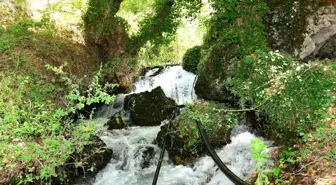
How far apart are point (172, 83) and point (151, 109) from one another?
328 centimetres

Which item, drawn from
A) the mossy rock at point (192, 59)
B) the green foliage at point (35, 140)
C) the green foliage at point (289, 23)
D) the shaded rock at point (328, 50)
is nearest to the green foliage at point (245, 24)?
the green foliage at point (289, 23)

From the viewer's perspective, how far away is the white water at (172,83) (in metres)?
10.6

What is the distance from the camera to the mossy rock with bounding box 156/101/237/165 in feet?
20.0

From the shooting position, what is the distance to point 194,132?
20.1 feet

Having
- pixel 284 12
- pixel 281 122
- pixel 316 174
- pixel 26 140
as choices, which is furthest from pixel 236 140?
pixel 26 140

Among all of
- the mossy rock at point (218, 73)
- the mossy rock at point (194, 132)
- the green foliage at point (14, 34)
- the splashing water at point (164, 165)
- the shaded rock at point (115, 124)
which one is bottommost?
the splashing water at point (164, 165)

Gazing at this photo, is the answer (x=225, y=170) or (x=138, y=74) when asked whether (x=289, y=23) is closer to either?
(x=225, y=170)

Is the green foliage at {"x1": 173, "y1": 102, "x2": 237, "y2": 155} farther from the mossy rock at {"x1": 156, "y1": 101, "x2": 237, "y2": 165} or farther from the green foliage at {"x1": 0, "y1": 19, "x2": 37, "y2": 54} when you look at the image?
the green foliage at {"x1": 0, "y1": 19, "x2": 37, "y2": 54}

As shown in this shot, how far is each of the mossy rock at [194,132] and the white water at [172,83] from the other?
362 cm

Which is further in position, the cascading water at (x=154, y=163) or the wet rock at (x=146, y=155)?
the wet rock at (x=146, y=155)

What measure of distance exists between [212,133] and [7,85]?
4503 millimetres

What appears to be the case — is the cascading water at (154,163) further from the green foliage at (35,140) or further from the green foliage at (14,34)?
the green foliage at (14,34)

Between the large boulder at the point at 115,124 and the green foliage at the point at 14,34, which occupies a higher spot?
the green foliage at the point at 14,34

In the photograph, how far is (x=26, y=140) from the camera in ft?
14.6
